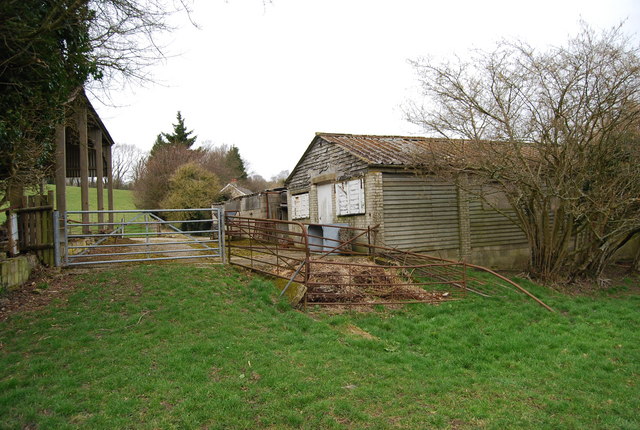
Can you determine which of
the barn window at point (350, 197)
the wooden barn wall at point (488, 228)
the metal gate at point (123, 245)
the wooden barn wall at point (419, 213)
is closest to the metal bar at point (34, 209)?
the metal gate at point (123, 245)

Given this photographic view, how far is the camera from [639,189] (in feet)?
34.3

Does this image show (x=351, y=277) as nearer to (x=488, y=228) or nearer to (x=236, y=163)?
(x=488, y=228)

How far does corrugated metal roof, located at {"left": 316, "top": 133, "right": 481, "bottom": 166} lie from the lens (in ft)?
37.5

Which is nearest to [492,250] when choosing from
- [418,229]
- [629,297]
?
[418,229]

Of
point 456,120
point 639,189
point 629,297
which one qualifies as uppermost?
A: point 456,120

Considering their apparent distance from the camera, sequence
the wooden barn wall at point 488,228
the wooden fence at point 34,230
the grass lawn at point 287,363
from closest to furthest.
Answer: the grass lawn at point 287,363 → the wooden fence at point 34,230 → the wooden barn wall at point 488,228

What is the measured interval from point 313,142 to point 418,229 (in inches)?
202

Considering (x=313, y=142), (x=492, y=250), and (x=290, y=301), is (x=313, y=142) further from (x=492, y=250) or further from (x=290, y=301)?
(x=290, y=301)

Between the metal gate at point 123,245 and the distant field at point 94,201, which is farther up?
the distant field at point 94,201

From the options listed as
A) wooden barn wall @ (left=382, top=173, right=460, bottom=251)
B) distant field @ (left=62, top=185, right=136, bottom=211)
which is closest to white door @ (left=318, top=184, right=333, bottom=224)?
wooden barn wall @ (left=382, top=173, right=460, bottom=251)

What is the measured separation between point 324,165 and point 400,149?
2623 mm

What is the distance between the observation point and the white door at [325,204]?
562 inches

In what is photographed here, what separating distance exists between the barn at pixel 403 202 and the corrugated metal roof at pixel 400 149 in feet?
0.10

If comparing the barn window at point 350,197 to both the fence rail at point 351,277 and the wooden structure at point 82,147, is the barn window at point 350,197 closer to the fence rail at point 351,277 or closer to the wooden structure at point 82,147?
the fence rail at point 351,277
